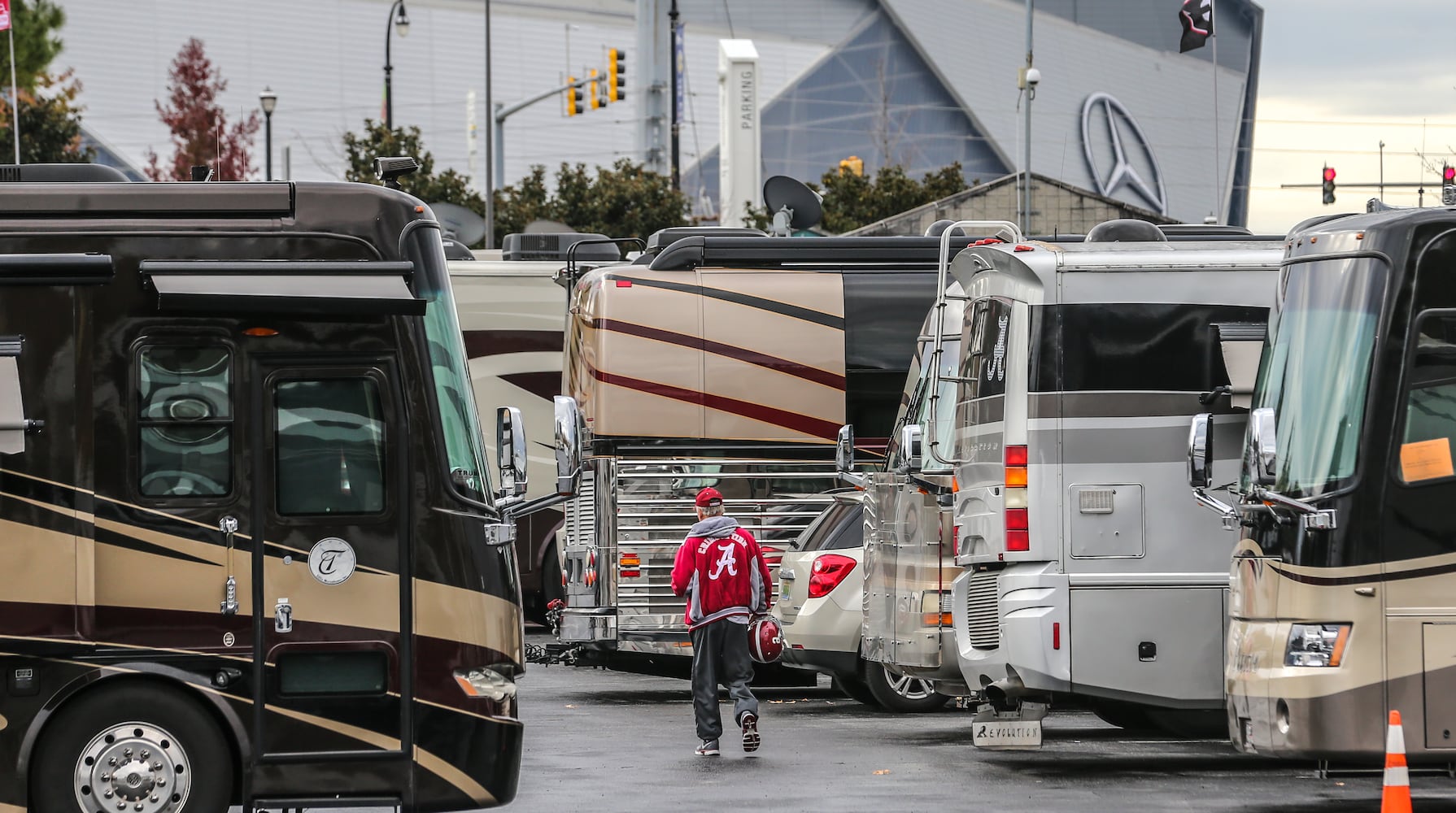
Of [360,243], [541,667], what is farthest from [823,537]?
[360,243]

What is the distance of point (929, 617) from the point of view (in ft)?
43.1

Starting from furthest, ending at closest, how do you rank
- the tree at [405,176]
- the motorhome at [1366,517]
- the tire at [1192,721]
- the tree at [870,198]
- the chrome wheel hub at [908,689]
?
1. the tree at [405,176]
2. the tree at [870,198]
3. the chrome wheel hub at [908,689]
4. the tire at [1192,721]
5. the motorhome at [1366,517]

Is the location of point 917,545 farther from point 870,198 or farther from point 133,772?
point 870,198

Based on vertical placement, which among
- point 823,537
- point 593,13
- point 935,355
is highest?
point 593,13

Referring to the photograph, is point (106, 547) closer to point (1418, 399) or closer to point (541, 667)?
point (1418, 399)

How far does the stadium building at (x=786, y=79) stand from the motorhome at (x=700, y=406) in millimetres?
62679

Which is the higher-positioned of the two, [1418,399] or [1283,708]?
[1418,399]

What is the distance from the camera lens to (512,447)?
31.5 ft

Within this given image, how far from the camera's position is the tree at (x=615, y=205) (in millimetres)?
45906

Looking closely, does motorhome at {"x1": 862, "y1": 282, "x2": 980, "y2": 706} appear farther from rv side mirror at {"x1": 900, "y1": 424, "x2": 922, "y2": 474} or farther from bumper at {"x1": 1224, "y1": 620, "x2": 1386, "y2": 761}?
bumper at {"x1": 1224, "y1": 620, "x2": 1386, "y2": 761}

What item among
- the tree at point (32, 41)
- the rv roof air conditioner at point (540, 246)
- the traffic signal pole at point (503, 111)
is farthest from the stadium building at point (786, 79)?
the rv roof air conditioner at point (540, 246)

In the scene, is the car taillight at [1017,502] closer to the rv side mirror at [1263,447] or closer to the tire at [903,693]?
the rv side mirror at [1263,447]

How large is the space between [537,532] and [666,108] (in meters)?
38.8

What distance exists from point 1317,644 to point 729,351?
8.01 meters
